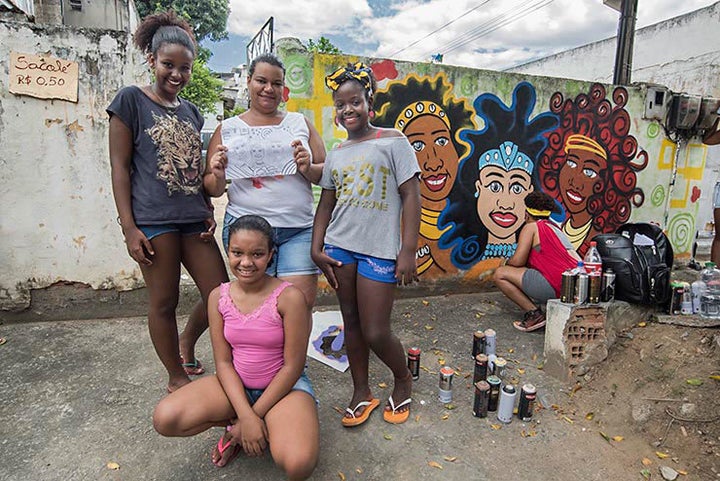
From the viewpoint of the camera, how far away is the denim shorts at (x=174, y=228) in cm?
231

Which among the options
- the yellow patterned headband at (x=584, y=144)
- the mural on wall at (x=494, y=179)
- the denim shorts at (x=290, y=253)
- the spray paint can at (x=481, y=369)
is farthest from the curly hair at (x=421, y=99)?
the spray paint can at (x=481, y=369)

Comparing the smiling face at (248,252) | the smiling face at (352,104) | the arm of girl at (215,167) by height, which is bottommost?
the smiling face at (248,252)

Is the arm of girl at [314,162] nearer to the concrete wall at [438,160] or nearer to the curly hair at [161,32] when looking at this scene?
the curly hair at [161,32]

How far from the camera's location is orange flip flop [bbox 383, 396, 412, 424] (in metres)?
2.55

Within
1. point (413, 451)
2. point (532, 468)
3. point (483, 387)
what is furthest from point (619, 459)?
point (413, 451)

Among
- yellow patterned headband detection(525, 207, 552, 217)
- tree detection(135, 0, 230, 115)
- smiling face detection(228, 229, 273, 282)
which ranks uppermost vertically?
tree detection(135, 0, 230, 115)

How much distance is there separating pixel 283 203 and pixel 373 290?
0.67 metres

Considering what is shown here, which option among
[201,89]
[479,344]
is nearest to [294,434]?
[479,344]

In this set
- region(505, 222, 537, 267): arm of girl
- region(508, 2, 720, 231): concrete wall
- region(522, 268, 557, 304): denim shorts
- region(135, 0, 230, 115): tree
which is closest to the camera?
region(522, 268, 557, 304): denim shorts

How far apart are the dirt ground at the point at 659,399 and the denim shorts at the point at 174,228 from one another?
2.48 meters

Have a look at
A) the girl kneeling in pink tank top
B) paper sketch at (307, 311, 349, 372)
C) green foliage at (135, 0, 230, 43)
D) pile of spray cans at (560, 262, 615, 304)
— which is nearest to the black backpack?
pile of spray cans at (560, 262, 615, 304)

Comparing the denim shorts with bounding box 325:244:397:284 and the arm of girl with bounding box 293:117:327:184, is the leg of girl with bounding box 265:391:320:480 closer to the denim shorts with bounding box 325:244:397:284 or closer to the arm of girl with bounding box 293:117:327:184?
the denim shorts with bounding box 325:244:397:284

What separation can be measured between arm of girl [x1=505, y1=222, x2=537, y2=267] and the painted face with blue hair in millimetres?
798

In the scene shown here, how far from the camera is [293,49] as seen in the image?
3908mm
